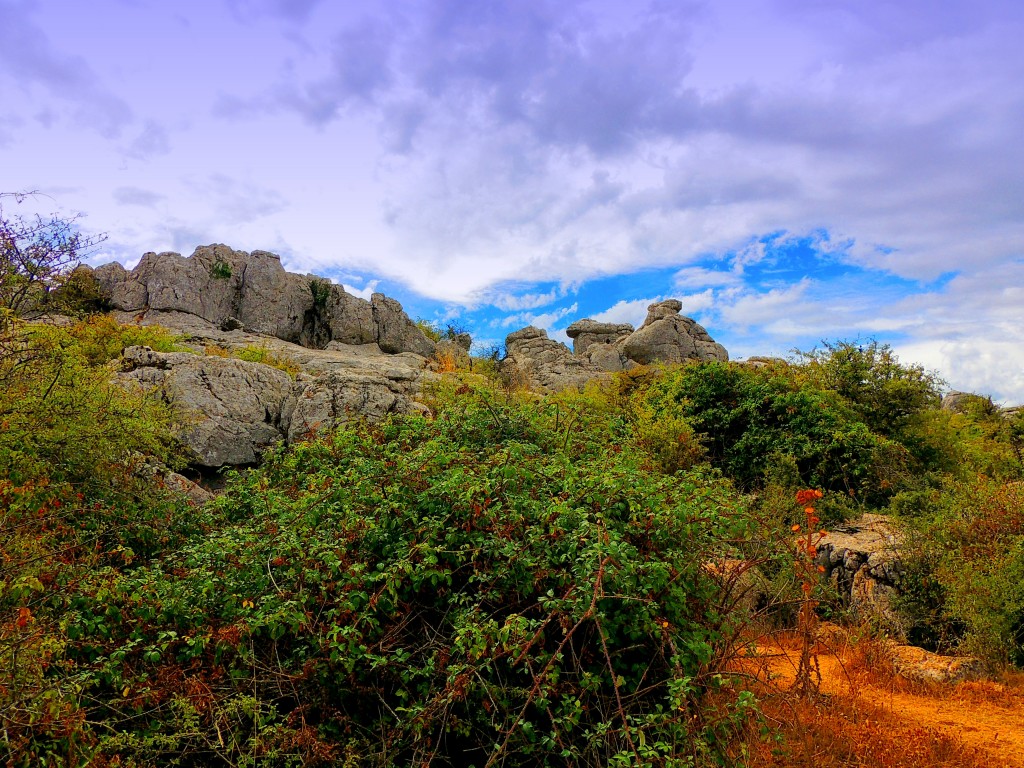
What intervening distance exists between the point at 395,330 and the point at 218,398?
16.1m

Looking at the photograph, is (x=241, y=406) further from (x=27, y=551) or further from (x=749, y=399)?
(x=749, y=399)

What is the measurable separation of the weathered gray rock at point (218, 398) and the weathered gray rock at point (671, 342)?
77.0 ft

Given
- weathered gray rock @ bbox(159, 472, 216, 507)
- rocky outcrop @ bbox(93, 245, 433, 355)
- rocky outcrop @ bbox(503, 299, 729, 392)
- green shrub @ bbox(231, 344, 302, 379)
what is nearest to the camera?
weathered gray rock @ bbox(159, 472, 216, 507)

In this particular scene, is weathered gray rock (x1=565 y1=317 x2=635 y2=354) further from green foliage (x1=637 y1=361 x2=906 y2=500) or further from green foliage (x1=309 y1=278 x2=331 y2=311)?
Answer: green foliage (x1=637 y1=361 x2=906 y2=500)

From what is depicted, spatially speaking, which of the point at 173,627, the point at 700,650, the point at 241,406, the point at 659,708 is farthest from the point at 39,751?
the point at 241,406

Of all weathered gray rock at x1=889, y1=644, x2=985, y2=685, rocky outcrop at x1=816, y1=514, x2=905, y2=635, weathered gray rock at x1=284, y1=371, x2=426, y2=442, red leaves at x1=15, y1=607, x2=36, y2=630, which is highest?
weathered gray rock at x1=284, y1=371, x2=426, y2=442

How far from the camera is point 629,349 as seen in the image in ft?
112

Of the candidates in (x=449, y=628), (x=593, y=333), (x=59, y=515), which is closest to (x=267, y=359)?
(x=59, y=515)

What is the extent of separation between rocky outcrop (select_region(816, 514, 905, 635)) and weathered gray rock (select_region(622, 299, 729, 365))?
21912 mm

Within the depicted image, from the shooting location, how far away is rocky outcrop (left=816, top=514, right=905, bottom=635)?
9.55 metres

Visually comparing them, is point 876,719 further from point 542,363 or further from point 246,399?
point 542,363

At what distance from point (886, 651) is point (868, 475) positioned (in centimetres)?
688

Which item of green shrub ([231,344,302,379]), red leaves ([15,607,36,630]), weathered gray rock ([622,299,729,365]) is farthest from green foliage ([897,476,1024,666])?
weathered gray rock ([622,299,729,365])

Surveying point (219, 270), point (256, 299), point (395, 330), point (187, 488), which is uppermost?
point (219, 270)
